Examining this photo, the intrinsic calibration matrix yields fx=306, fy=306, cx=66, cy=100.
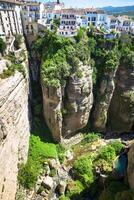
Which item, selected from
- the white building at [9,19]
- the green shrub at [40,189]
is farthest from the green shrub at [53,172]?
the white building at [9,19]

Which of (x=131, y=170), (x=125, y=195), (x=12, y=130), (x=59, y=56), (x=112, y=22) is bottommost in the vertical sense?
(x=125, y=195)

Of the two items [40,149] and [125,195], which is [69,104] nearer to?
[40,149]

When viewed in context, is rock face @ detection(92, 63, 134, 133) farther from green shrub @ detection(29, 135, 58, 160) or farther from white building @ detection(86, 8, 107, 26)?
white building @ detection(86, 8, 107, 26)

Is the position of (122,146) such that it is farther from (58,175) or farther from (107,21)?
(107,21)

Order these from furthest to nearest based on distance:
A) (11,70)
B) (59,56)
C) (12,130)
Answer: (59,56)
(11,70)
(12,130)

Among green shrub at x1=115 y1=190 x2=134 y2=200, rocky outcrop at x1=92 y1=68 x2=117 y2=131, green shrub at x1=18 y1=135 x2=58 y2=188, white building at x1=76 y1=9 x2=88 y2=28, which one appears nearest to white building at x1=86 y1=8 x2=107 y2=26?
white building at x1=76 y1=9 x2=88 y2=28

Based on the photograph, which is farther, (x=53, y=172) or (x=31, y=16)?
(x=31, y=16)

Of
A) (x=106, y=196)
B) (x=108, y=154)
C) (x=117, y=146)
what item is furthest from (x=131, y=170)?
(x=117, y=146)
